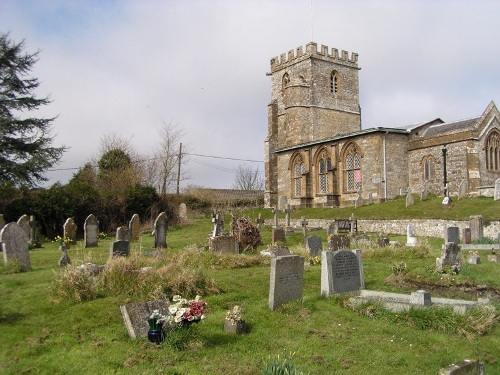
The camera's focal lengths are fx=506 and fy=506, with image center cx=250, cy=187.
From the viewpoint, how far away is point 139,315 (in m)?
7.87

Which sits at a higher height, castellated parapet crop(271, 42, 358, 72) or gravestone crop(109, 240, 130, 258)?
castellated parapet crop(271, 42, 358, 72)

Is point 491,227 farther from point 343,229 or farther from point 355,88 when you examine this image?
point 355,88

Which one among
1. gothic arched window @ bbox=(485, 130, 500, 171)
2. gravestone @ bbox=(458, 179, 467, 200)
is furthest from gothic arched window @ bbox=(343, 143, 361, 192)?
gravestone @ bbox=(458, 179, 467, 200)

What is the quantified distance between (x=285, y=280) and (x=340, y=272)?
5.74ft

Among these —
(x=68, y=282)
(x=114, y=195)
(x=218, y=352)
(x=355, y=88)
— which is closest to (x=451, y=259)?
(x=218, y=352)

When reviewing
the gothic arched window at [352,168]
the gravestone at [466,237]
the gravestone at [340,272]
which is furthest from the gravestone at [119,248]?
the gothic arched window at [352,168]

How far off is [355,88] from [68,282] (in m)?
44.3

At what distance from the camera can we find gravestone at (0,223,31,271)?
12602 mm

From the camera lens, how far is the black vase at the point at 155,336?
24.6 ft

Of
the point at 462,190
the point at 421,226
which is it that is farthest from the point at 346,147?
the point at 421,226

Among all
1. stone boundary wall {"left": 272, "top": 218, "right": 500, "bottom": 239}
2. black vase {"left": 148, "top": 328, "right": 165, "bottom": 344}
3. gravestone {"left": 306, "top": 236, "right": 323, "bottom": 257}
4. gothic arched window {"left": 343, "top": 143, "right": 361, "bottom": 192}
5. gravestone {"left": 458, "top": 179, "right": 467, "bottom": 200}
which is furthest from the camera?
gothic arched window {"left": 343, "top": 143, "right": 361, "bottom": 192}

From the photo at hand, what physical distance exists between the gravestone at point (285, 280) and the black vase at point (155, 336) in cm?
269

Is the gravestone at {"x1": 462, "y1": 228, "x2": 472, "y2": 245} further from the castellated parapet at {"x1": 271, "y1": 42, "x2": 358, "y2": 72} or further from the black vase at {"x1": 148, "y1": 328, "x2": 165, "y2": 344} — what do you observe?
the castellated parapet at {"x1": 271, "y1": 42, "x2": 358, "y2": 72}

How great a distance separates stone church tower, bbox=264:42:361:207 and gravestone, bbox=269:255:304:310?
3491cm
